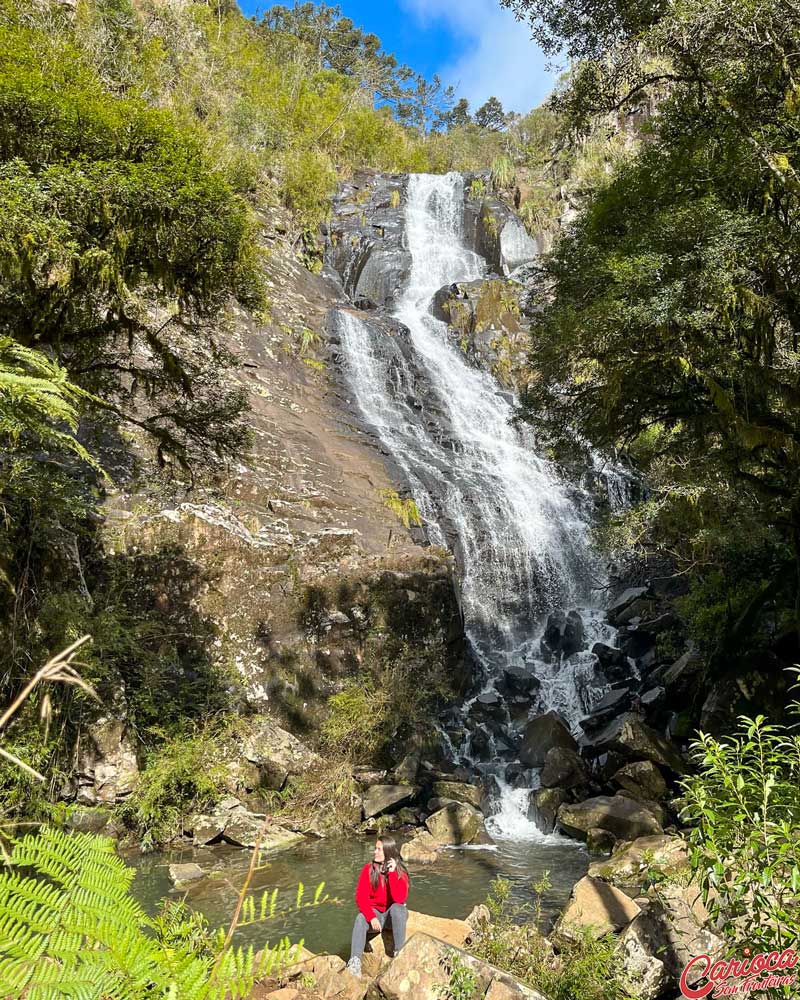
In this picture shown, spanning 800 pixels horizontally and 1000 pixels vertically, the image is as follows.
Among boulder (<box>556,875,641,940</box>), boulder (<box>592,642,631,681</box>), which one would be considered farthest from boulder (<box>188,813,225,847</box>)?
boulder (<box>592,642,631,681</box>)

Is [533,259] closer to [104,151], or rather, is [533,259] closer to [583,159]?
[583,159]

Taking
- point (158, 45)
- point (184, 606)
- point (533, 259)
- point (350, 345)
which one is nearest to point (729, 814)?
point (184, 606)

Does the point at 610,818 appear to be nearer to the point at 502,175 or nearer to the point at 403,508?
the point at 403,508

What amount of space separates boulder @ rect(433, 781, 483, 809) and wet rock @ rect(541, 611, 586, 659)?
5.99 metres

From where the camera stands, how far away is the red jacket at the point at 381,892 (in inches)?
229

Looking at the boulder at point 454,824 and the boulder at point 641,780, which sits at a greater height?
the boulder at point 641,780

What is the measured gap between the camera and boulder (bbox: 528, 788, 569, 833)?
1045cm

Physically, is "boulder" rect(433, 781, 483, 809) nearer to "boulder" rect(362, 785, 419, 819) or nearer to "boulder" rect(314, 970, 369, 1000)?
"boulder" rect(362, 785, 419, 819)

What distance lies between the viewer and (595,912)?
226 inches

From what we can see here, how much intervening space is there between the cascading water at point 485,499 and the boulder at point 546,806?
172mm

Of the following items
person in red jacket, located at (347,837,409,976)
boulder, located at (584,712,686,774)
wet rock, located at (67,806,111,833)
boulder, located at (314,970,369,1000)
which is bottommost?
wet rock, located at (67,806,111,833)

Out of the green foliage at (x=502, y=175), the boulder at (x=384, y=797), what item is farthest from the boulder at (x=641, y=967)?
the green foliage at (x=502, y=175)

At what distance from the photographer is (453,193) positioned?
38.3 meters

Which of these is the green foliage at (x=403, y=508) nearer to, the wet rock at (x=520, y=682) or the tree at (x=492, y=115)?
the wet rock at (x=520, y=682)
